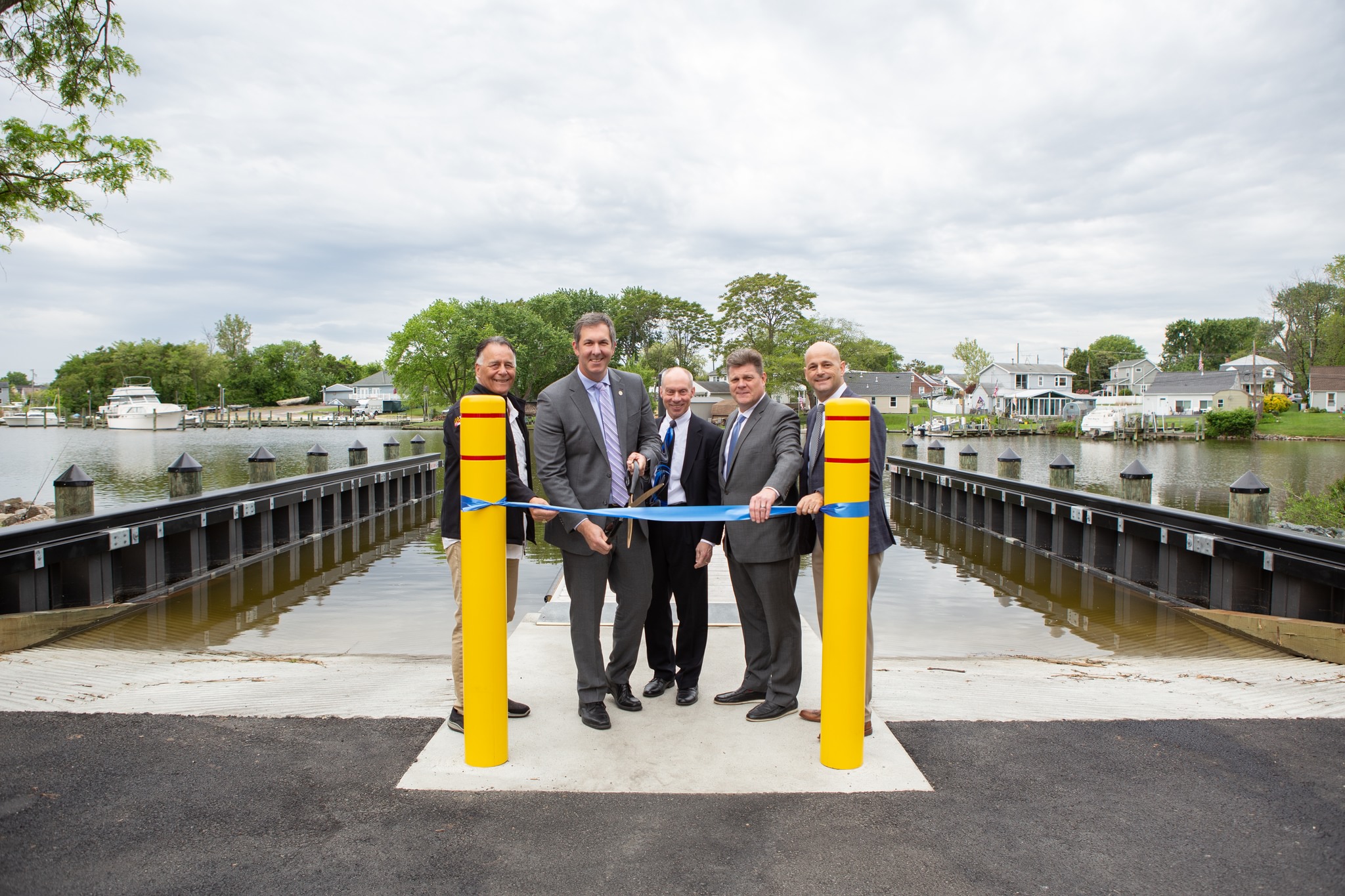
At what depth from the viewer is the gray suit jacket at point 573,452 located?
3.77m

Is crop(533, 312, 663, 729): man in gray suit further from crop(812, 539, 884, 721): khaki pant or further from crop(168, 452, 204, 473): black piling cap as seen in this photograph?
crop(168, 452, 204, 473): black piling cap

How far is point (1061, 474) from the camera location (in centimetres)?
1238

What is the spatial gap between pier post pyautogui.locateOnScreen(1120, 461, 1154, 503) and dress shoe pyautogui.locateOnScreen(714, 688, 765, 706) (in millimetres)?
7771

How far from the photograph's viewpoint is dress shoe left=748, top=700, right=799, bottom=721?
3826 mm

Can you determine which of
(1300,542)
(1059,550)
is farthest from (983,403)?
(1300,542)

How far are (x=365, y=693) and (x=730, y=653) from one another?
7.23 ft

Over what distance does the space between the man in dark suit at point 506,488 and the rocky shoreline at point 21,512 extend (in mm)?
11223

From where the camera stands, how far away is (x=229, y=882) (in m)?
2.41

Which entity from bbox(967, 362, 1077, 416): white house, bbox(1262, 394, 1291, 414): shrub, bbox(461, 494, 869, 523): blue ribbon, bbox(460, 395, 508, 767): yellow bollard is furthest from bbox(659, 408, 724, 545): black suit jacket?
bbox(967, 362, 1077, 416): white house

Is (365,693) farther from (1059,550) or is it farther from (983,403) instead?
(983,403)

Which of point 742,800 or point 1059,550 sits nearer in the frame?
point 742,800

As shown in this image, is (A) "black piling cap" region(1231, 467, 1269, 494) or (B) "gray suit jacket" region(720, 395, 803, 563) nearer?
(B) "gray suit jacket" region(720, 395, 803, 563)

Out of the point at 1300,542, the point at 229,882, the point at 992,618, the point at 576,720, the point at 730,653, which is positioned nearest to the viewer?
the point at 229,882

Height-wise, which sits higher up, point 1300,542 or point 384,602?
point 1300,542
